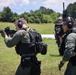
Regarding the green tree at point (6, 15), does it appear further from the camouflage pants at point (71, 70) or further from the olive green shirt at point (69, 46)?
the olive green shirt at point (69, 46)

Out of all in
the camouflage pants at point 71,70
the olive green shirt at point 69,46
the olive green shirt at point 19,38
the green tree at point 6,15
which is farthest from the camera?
the green tree at point 6,15

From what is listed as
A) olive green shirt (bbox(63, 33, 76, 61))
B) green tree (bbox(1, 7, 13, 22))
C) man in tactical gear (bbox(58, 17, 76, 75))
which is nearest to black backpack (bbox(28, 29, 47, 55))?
man in tactical gear (bbox(58, 17, 76, 75))

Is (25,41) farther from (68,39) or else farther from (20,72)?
(68,39)

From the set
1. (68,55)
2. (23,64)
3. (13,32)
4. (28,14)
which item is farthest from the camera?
(28,14)

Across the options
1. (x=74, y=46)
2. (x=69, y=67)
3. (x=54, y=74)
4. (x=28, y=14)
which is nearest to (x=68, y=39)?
(x=74, y=46)

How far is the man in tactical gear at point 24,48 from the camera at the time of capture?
6.49 meters

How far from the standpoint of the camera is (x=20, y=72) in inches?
261

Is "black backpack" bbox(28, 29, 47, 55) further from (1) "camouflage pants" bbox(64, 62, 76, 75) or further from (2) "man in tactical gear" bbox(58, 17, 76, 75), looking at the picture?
(1) "camouflage pants" bbox(64, 62, 76, 75)

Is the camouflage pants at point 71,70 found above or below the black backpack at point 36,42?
below

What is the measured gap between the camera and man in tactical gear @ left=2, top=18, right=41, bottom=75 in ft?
21.3

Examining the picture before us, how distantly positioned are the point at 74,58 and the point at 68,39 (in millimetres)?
522

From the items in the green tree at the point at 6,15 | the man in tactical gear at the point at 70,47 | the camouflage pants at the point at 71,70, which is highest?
the man in tactical gear at the point at 70,47

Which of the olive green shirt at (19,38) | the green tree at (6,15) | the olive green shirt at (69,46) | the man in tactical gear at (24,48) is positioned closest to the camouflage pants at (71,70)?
the olive green shirt at (69,46)

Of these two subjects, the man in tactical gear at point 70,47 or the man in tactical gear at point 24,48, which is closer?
the man in tactical gear at point 70,47
